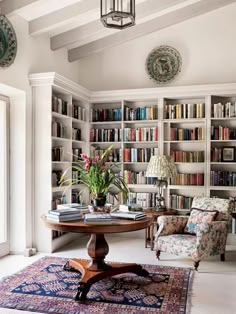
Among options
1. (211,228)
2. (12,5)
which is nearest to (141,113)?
(211,228)

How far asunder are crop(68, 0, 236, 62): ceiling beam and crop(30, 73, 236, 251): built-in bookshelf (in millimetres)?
728

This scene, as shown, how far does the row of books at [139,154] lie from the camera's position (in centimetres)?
584

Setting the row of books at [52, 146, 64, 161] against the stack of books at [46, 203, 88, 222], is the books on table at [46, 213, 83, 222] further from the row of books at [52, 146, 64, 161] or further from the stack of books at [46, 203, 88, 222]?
the row of books at [52, 146, 64, 161]

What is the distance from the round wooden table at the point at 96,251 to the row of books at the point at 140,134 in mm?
2475

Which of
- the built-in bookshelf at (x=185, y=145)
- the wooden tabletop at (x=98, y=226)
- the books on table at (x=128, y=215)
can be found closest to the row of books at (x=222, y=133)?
the built-in bookshelf at (x=185, y=145)

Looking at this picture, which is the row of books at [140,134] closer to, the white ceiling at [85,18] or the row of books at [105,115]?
the row of books at [105,115]

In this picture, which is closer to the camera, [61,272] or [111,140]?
[61,272]

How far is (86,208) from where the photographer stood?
3.81m

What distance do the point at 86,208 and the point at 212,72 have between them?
3270mm

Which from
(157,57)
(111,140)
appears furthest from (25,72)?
(157,57)

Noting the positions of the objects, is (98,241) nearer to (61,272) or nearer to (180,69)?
(61,272)

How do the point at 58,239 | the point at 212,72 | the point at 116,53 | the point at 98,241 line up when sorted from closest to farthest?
the point at 98,241 → the point at 58,239 → the point at 212,72 → the point at 116,53

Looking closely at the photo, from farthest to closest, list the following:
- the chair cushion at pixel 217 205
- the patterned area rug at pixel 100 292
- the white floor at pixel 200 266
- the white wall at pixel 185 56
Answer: the white wall at pixel 185 56
the chair cushion at pixel 217 205
the white floor at pixel 200 266
the patterned area rug at pixel 100 292

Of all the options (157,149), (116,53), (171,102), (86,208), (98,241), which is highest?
(116,53)
